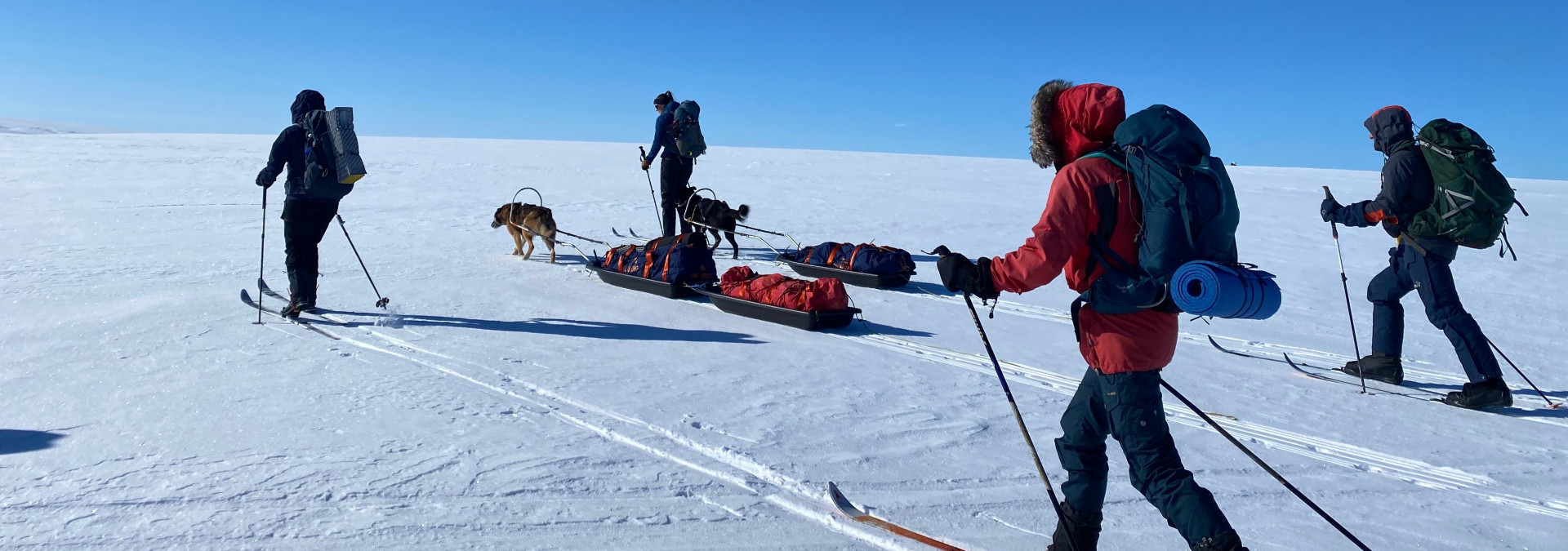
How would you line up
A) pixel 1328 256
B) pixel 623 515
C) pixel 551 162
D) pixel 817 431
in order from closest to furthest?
pixel 623 515, pixel 817 431, pixel 1328 256, pixel 551 162

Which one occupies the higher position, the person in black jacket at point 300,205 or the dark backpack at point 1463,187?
the dark backpack at point 1463,187

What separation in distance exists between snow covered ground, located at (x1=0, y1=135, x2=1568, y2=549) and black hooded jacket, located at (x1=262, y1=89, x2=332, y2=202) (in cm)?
90

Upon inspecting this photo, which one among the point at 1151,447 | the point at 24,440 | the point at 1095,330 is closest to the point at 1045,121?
the point at 1095,330

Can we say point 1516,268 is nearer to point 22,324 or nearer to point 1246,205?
point 1246,205

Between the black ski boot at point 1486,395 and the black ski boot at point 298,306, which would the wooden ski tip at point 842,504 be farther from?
the black ski boot at point 298,306

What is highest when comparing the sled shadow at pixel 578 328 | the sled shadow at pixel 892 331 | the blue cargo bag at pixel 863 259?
the blue cargo bag at pixel 863 259

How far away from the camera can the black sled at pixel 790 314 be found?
606 cm

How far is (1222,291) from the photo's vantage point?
7.10 feet

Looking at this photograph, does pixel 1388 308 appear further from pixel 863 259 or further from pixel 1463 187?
pixel 863 259

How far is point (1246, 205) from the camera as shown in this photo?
15.1m

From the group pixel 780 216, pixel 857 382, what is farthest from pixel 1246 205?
pixel 857 382

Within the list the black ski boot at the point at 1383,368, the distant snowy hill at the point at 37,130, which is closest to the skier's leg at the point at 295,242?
the black ski boot at the point at 1383,368

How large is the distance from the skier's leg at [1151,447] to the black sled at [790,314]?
3.62m

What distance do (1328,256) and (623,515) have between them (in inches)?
426
